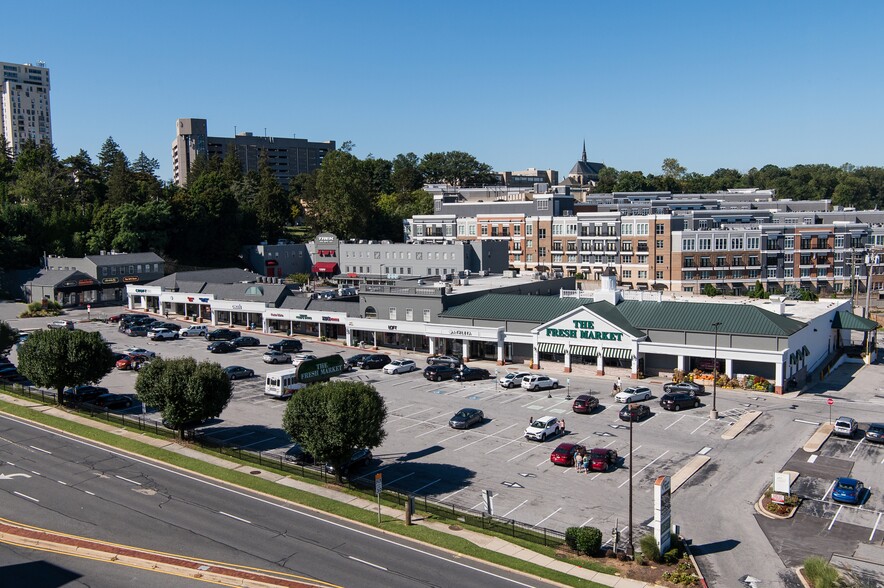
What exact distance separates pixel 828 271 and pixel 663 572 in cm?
12016

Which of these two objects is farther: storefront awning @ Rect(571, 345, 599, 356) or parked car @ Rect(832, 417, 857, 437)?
storefront awning @ Rect(571, 345, 599, 356)

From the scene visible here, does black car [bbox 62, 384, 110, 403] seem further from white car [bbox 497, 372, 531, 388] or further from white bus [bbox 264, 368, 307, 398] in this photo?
white car [bbox 497, 372, 531, 388]

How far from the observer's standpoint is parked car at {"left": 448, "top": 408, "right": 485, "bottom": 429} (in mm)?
56013

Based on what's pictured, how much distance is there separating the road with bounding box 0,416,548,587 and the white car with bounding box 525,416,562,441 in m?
18.3

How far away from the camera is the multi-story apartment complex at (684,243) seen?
12912 centimetres

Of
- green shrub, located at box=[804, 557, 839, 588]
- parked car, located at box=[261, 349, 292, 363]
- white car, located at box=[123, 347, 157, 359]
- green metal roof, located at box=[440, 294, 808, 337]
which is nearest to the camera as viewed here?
green shrub, located at box=[804, 557, 839, 588]

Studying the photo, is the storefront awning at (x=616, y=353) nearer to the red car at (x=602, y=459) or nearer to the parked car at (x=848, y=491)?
the red car at (x=602, y=459)

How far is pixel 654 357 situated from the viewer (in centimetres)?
7238

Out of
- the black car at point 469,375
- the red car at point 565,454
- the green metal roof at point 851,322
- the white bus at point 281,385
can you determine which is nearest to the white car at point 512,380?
the black car at point 469,375

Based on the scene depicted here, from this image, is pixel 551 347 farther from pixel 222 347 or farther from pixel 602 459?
pixel 222 347

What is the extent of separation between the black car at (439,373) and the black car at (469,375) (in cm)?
58

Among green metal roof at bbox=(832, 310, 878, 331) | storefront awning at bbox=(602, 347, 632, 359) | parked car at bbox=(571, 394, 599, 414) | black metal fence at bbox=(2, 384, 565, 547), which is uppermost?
green metal roof at bbox=(832, 310, 878, 331)

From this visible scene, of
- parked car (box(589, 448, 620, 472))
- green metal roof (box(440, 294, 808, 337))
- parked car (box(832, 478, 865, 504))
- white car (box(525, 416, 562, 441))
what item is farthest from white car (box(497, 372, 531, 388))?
parked car (box(832, 478, 865, 504))

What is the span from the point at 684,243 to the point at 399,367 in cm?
6967
